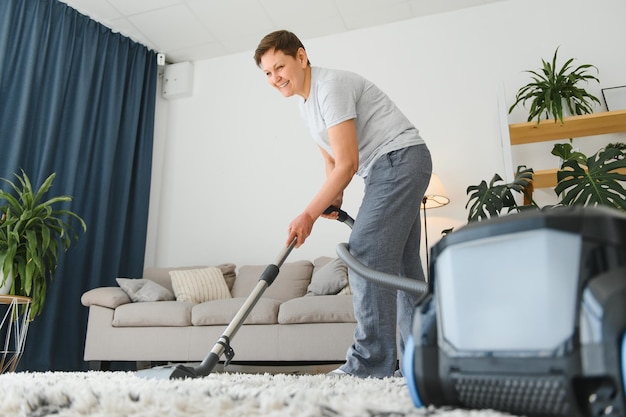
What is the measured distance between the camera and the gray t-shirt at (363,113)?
146 centimetres

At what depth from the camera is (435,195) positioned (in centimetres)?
336

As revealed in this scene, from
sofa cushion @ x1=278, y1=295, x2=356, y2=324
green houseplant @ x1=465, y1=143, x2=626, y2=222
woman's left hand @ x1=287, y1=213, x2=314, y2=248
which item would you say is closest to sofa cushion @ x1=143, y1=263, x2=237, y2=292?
sofa cushion @ x1=278, y1=295, x2=356, y2=324

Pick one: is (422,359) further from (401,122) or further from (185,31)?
(185,31)

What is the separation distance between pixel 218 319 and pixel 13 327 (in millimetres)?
1360

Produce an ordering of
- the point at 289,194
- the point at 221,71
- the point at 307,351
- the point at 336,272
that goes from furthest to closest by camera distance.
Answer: the point at 221,71
the point at 289,194
the point at 336,272
the point at 307,351

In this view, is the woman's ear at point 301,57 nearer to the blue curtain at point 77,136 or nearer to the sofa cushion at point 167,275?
the sofa cushion at point 167,275

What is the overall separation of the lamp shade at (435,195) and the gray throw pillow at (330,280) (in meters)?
0.78

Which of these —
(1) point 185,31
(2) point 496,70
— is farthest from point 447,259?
(1) point 185,31

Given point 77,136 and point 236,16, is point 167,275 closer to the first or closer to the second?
point 77,136

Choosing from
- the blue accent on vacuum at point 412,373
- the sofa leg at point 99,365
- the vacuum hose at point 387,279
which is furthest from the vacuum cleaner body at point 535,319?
the sofa leg at point 99,365

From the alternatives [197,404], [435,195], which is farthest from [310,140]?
[197,404]

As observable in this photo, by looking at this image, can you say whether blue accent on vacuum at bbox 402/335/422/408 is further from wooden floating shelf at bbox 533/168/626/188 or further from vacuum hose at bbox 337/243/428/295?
wooden floating shelf at bbox 533/168/626/188

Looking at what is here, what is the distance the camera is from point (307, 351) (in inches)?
109

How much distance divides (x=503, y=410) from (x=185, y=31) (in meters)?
4.28
